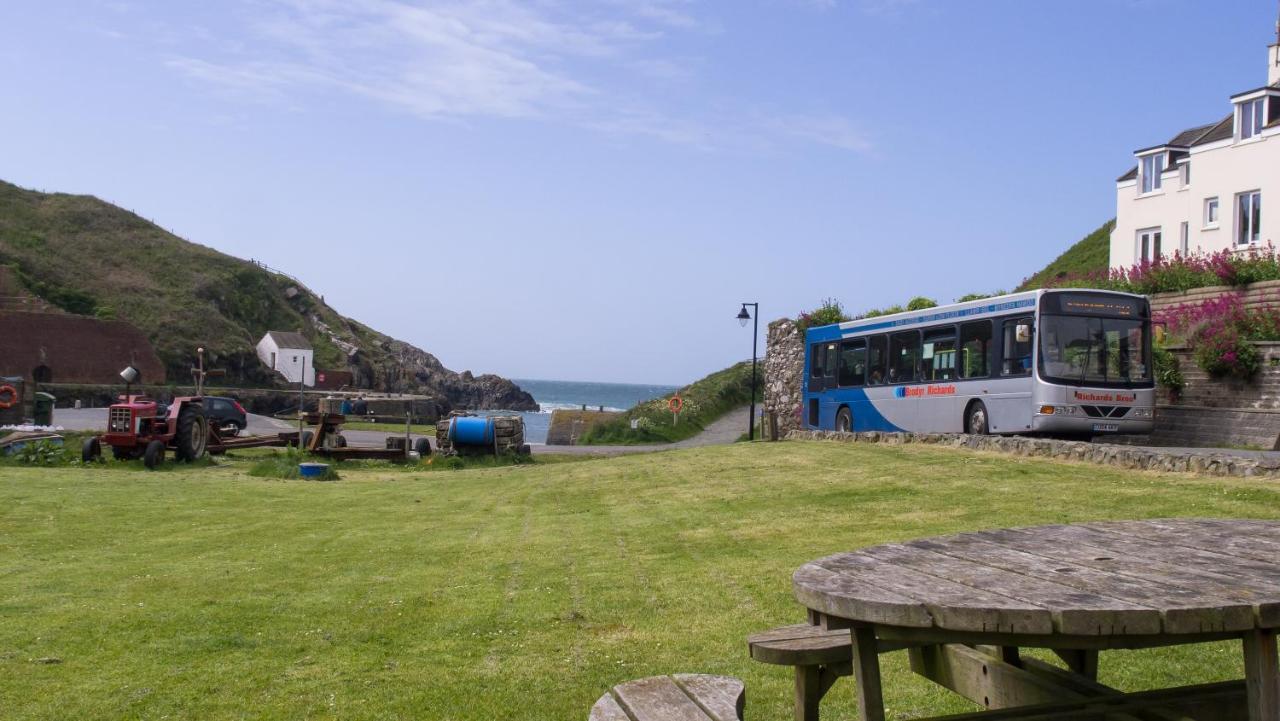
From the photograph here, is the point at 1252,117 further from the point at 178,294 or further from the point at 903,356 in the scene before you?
the point at 178,294

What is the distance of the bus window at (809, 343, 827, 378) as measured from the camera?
30844mm

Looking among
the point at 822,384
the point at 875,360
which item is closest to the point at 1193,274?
the point at 875,360

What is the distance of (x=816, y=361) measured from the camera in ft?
103

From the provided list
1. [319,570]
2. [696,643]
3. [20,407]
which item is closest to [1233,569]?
[696,643]

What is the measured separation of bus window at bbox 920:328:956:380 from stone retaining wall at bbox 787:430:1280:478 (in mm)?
1903

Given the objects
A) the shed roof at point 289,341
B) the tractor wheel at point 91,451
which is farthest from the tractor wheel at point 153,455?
the shed roof at point 289,341

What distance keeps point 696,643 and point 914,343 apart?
1903 cm

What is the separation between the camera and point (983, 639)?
3.55m

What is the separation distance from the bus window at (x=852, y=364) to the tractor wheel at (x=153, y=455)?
17.6m

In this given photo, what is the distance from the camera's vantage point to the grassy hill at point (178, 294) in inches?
4210

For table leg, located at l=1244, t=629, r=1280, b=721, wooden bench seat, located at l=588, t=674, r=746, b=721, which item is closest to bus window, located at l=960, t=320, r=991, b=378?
wooden bench seat, located at l=588, t=674, r=746, b=721

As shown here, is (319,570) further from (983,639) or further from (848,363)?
(848,363)

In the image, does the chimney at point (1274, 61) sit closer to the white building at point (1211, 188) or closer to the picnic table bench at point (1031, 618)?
the white building at point (1211, 188)

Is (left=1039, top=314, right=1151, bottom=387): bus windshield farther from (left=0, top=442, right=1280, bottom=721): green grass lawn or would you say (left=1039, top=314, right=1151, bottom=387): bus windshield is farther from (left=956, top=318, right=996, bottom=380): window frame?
(left=0, top=442, right=1280, bottom=721): green grass lawn
